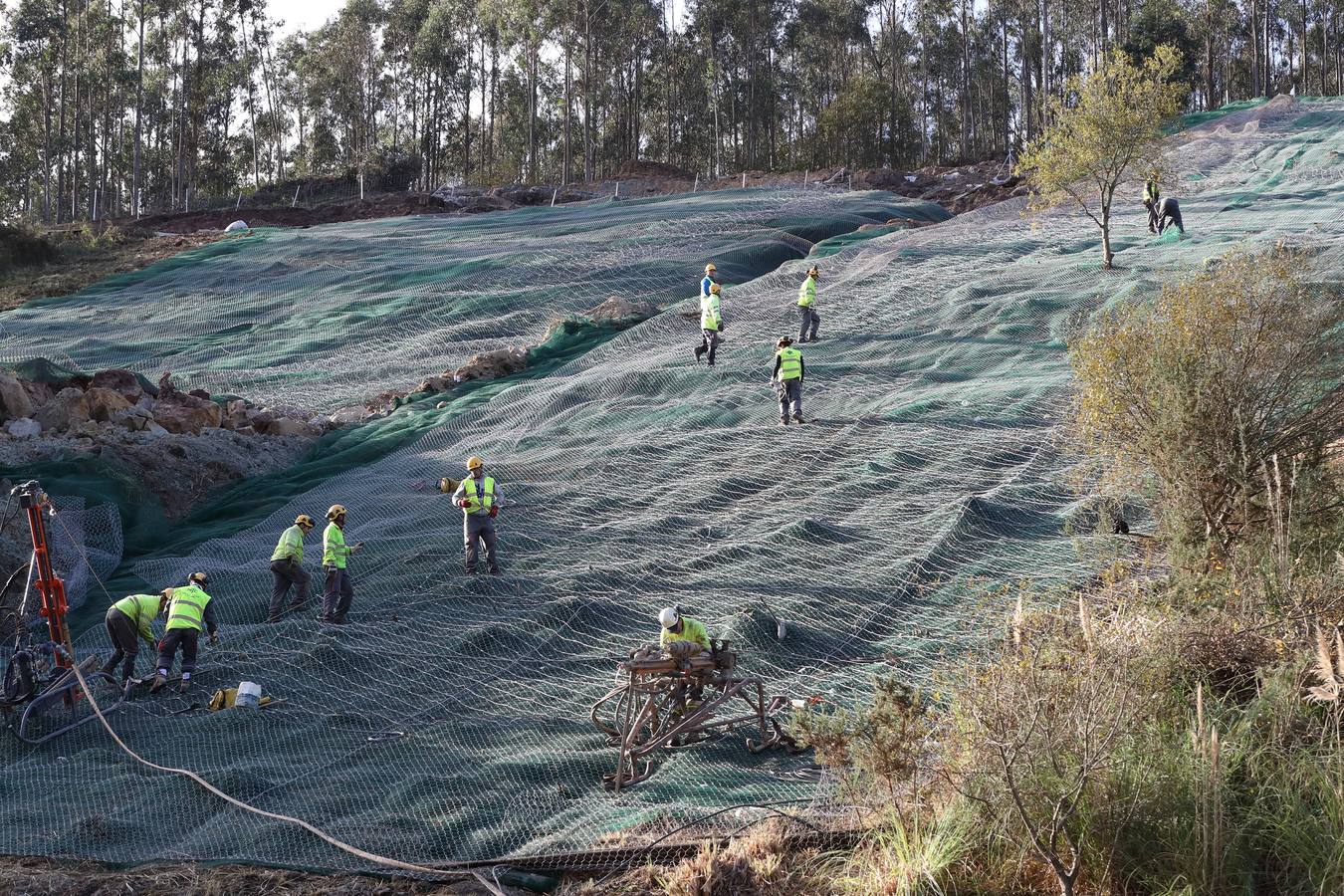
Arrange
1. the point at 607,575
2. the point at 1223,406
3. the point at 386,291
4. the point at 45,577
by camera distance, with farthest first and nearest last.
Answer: the point at 386,291
the point at 607,575
the point at 45,577
the point at 1223,406

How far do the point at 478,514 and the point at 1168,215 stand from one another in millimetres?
16500

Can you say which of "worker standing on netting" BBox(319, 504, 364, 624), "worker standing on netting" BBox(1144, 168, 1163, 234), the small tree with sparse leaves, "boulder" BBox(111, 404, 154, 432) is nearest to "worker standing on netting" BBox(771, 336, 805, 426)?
"worker standing on netting" BBox(319, 504, 364, 624)

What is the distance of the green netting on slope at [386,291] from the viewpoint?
73.0 ft

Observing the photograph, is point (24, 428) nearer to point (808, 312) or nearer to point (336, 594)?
point (336, 594)

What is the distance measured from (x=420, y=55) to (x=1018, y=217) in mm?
36804

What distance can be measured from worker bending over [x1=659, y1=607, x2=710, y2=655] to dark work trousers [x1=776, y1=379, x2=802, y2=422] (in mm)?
7022

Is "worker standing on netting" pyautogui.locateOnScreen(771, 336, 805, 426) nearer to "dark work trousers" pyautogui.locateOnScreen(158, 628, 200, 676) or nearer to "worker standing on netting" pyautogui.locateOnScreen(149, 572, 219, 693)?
"worker standing on netting" pyautogui.locateOnScreen(149, 572, 219, 693)

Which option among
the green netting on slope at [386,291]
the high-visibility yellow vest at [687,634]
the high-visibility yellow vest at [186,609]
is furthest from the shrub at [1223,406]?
the green netting on slope at [386,291]

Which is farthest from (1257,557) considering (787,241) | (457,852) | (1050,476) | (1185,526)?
(787,241)

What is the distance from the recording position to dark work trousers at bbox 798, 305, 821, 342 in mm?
18484

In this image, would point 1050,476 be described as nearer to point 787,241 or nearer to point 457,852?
point 457,852

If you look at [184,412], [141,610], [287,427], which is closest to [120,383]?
[184,412]

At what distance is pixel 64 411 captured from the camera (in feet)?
52.9

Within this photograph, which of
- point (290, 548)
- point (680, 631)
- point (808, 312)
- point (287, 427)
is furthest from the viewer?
point (808, 312)
